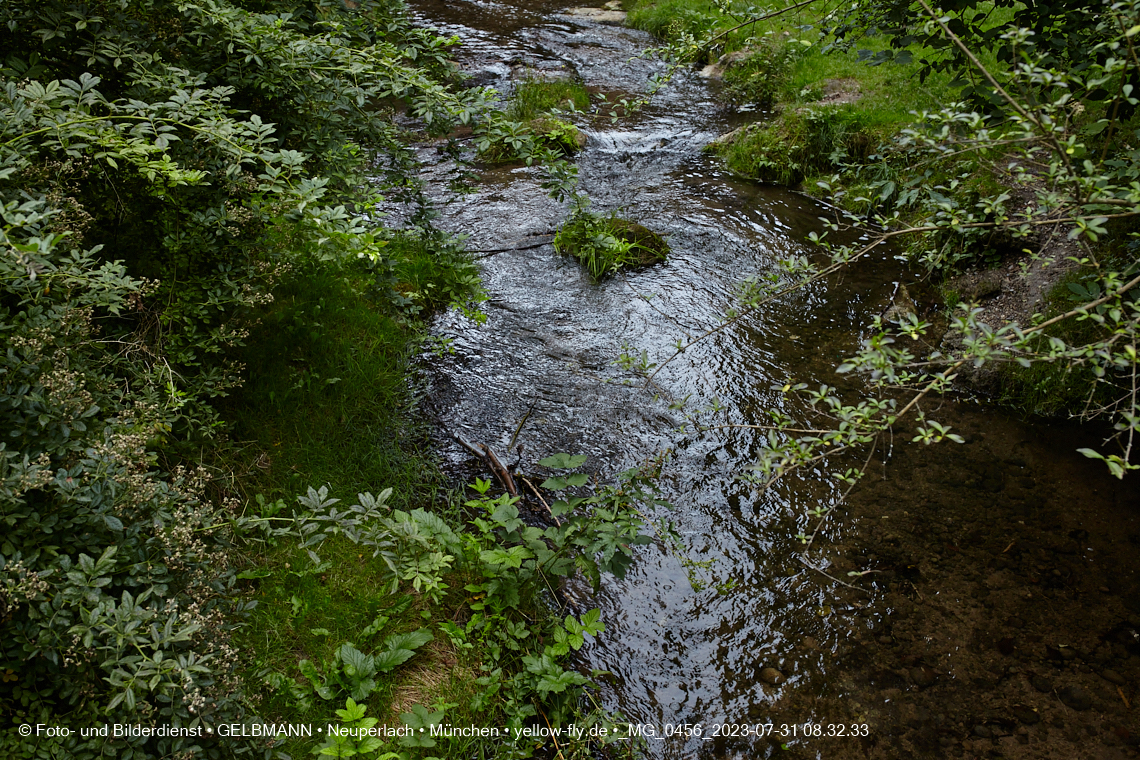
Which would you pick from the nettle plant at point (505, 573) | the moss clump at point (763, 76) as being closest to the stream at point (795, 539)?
the nettle plant at point (505, 573)

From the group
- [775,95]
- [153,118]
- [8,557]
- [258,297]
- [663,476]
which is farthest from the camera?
[775,95]

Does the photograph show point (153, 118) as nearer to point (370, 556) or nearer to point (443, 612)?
point (370, 556)

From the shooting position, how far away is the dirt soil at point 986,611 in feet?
9.44

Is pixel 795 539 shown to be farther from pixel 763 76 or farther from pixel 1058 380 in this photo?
pixel 763 76

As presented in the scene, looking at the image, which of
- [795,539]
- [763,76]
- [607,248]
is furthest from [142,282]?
[763,76]

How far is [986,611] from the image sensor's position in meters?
3.36

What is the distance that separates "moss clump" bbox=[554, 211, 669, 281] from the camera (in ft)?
20.2

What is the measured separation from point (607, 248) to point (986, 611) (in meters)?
3.95

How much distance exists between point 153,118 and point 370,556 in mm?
2097

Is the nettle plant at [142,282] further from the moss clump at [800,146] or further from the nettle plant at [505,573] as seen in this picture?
the moss clump at [800,146]

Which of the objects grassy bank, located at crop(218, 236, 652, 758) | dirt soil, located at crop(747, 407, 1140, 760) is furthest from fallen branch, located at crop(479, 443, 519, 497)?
dirt soil, located at crop(747, 407, 1140, 760)

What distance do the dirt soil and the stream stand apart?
0.4 inches

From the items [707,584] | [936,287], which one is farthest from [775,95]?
[707,584]

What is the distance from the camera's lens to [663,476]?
416 cm
